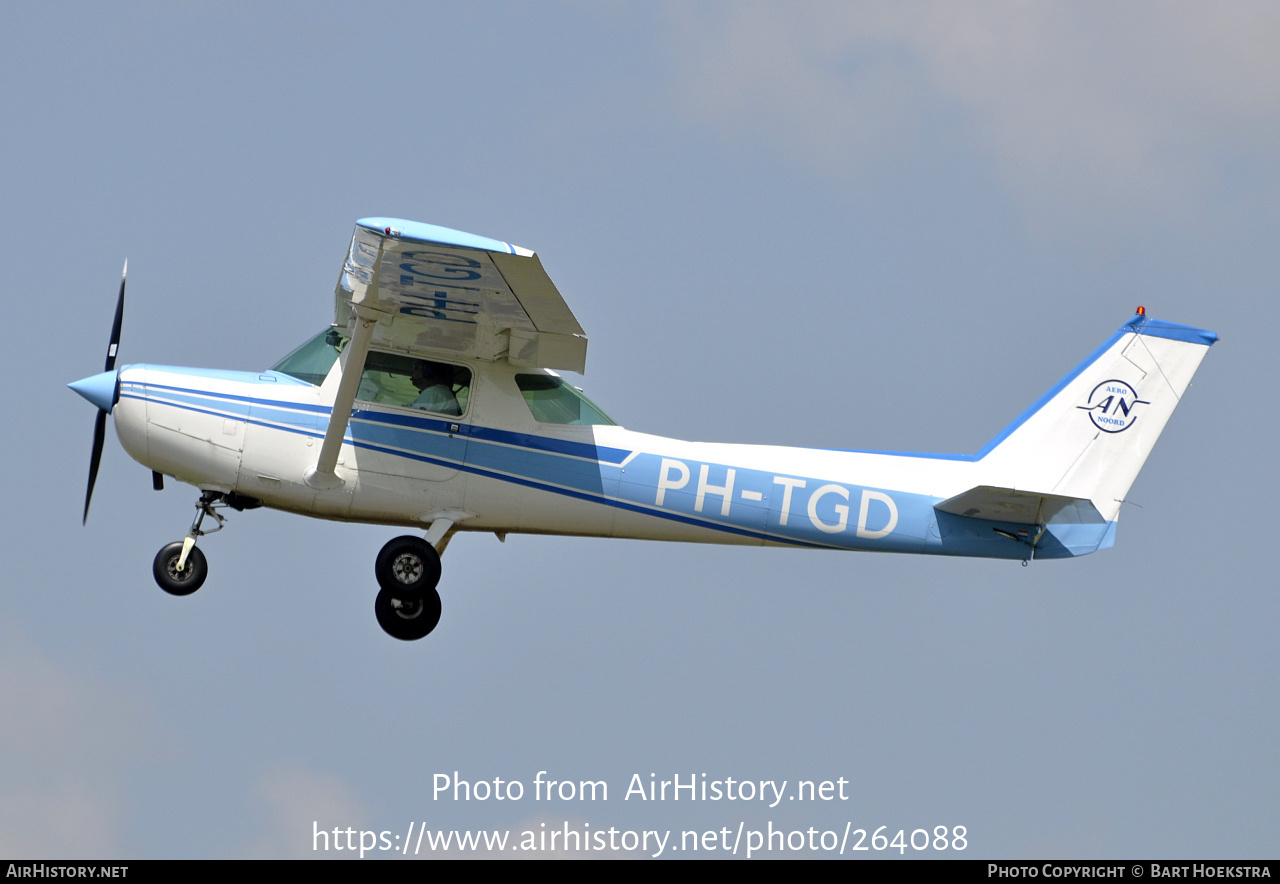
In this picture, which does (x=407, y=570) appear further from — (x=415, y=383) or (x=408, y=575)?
(x=415, y=383)

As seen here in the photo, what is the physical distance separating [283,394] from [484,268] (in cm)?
248

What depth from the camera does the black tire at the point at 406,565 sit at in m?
13.3

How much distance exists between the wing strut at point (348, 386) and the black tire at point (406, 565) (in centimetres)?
90

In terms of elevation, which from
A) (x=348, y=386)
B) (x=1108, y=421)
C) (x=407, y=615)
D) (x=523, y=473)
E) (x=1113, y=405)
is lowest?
(x=407, y=615)

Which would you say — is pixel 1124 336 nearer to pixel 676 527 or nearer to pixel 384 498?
pixel 676 527

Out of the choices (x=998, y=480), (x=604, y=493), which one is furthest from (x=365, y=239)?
(x=998, y=480)

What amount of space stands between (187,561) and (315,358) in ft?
6.59

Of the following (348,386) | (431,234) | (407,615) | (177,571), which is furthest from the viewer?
(407,615)

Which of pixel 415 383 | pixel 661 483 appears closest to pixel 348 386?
pixel 415 383

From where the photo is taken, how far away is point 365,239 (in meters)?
11.8

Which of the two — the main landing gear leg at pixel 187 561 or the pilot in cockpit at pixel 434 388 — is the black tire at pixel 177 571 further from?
the pilot in cockpit at pixel 434 388

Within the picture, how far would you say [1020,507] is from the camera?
13633 millimetres

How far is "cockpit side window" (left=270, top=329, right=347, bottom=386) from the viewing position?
13.5 meters

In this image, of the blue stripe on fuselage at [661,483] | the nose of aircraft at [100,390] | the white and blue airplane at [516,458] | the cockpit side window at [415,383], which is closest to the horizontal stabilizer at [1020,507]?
the white and blue airplane at [516,458]
